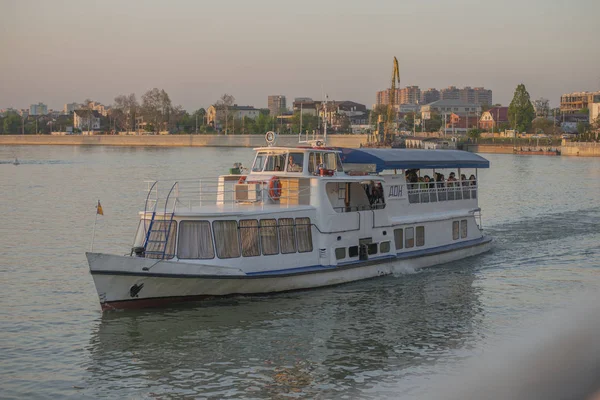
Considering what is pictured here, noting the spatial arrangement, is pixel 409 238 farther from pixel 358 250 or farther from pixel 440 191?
pixel 358 250

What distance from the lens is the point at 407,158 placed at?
3092 centimetres

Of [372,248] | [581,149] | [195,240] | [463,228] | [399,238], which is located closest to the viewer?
[195,240]

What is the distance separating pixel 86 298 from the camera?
86.5ft

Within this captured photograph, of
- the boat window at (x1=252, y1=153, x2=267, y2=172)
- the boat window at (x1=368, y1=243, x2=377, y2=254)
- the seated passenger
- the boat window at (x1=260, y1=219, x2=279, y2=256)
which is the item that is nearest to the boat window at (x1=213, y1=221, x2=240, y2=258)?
the boat window at (x1=260, y1=219, x2=279, y2=256)

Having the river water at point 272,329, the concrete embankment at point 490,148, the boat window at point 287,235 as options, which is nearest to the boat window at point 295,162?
the boat window at point 287,235

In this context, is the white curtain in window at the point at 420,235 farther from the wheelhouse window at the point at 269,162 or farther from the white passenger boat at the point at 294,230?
the wheelhouse window at the point at 269,162

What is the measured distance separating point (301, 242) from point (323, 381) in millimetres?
8005

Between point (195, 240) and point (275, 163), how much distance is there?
571 cm

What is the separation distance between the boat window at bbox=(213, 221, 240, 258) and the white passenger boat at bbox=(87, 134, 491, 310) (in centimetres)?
3

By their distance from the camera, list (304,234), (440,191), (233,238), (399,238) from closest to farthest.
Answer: (233,238), (304,234), (399,238), (440,191)

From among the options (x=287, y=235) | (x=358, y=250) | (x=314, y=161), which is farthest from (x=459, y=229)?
(x=287, y=235)

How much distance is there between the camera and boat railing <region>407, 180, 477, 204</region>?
3173 centimetres

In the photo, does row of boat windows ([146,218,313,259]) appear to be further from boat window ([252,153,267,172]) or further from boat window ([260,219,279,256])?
boat window ([252,153,267,172])

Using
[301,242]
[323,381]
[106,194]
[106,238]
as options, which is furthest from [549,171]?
[323,381]
